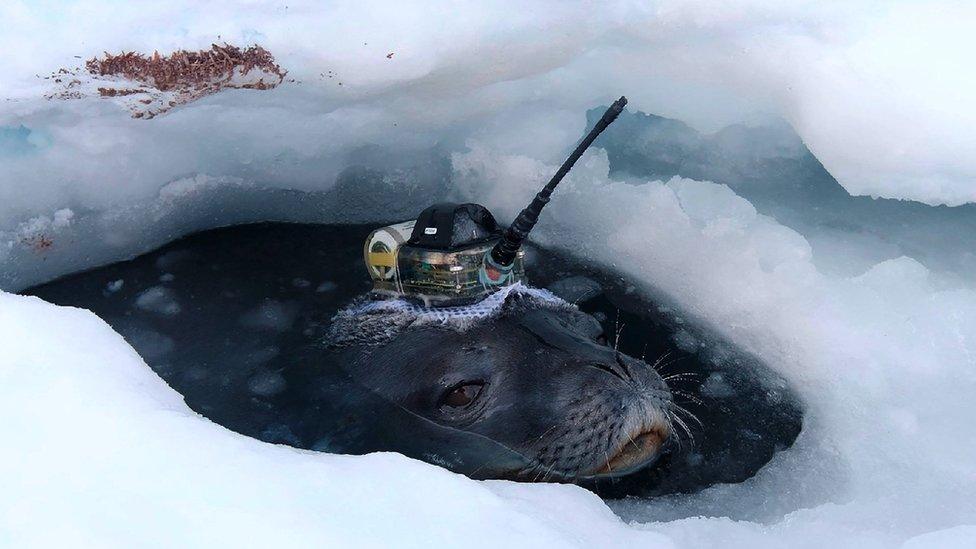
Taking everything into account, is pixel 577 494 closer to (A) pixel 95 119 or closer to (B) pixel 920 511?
(B) pixel 920 511

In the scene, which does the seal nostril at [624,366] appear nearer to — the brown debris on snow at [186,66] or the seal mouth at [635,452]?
the seal mouth at [635,452]

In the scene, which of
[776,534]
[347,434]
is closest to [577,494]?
[776,534]

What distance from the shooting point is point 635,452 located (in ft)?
10.3

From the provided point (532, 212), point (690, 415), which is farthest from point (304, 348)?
point (690, 415)

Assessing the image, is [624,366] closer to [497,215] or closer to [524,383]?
[524,383]

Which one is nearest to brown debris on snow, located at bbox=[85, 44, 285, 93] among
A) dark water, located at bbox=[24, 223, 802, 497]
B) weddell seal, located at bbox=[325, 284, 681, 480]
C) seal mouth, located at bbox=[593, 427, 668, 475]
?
dark water, located at bbox=[24, 223, 802, 497]

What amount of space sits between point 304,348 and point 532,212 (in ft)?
4.24

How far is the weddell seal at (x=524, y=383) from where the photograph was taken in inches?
Answer: 118

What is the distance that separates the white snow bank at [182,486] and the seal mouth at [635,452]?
→ 2.09 ft

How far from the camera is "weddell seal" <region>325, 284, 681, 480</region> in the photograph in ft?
9.84

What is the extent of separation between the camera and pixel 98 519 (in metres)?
1.81

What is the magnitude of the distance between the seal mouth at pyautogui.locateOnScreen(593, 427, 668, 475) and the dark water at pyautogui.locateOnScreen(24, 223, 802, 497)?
2.2 inches

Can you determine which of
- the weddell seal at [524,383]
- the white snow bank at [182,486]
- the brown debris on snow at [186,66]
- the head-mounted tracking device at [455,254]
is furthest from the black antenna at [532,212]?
the brown debris on snow at [186,66]

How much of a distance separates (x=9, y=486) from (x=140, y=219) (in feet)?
9.18
